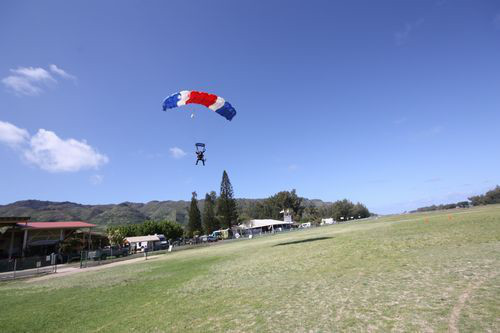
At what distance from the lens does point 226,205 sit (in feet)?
350

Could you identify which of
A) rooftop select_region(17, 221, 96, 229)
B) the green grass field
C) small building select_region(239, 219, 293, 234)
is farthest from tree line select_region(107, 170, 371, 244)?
the green grass field

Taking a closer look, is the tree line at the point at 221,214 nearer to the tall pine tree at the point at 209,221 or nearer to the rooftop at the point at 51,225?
the tall pine tree at the point at 209,221

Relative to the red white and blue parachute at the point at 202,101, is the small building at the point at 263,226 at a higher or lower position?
lower

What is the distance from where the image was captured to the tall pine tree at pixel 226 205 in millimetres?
105375

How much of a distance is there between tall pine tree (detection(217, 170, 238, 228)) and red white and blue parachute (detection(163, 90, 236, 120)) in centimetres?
8311

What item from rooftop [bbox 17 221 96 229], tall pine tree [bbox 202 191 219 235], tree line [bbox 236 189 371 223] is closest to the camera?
rooftop [bbox 17 221 96 229]

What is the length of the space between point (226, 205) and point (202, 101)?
279 feet

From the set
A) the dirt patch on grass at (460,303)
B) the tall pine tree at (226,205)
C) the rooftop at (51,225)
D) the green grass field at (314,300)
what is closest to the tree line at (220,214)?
the tall pine tree at (226,205)

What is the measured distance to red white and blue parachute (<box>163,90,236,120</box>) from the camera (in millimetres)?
23547

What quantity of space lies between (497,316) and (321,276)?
596cm

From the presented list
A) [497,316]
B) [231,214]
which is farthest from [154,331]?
[231,214]

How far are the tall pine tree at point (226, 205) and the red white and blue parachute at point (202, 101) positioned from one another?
83105 millimetres

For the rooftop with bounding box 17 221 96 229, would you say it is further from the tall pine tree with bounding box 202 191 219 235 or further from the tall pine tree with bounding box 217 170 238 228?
the tall pine tree with bounding box 202 191 219 235

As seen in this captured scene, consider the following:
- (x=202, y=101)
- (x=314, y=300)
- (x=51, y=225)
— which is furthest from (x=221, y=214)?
(x=314, y=300)
